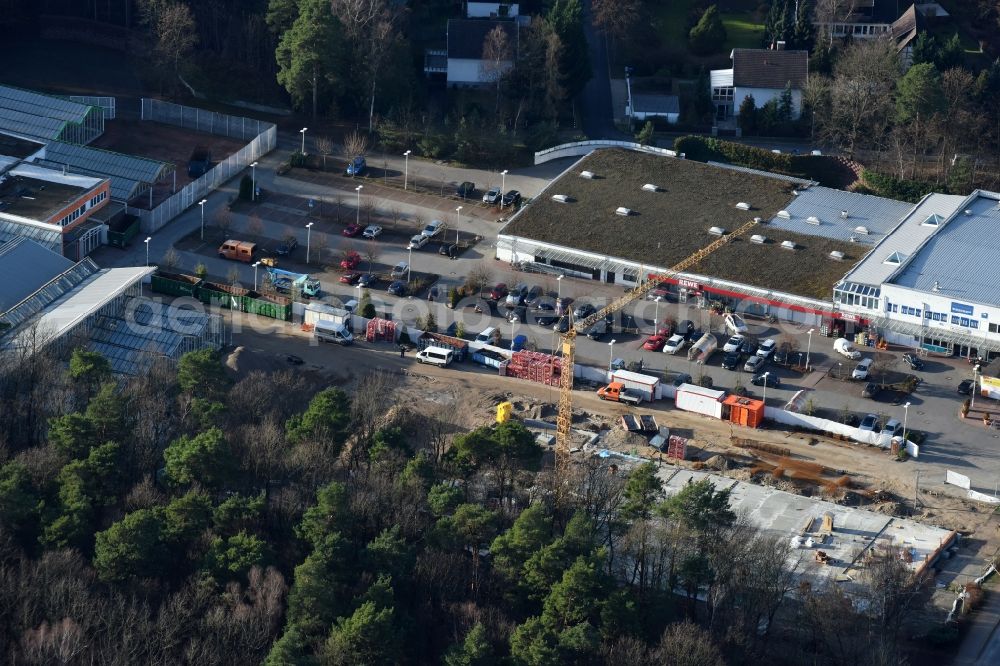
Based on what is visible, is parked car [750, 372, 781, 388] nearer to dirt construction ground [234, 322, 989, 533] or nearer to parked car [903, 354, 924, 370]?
dirt construction ground [234, 322, 989, 533]

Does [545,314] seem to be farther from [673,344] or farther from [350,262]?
[350,262]

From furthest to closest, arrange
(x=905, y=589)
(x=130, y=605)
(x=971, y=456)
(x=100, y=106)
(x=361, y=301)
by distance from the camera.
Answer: (x=100, y=106), (x=361, y=301), (x=971, y=456), (x=905, y=589), (x=130, y=605)

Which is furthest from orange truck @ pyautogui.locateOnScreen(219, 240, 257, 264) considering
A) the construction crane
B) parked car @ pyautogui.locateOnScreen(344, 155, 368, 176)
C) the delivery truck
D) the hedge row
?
the hedge row

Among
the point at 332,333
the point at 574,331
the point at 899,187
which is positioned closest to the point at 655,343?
the point at 574,331

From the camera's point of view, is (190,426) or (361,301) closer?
(190,426)

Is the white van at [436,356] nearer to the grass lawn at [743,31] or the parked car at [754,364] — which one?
the parked car at [754,364]

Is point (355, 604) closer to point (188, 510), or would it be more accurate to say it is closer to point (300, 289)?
point (188, 510)

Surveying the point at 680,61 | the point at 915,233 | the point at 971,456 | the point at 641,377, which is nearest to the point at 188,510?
the point at 641,377
